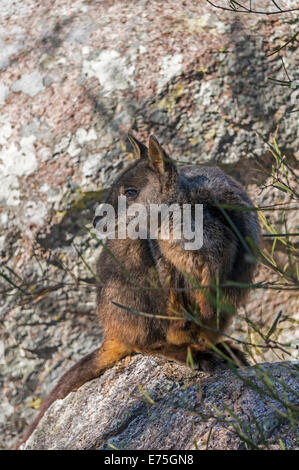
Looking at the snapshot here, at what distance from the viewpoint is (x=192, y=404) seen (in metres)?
3.47

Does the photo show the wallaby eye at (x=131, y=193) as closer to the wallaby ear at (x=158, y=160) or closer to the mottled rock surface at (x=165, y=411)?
the wallaby ear at (x=158, y=160)

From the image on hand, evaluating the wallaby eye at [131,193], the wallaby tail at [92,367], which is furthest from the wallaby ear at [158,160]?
the wallaby tail at [92,367]

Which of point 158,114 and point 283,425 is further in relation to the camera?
point 158,114

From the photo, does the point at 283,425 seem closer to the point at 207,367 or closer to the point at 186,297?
the point at 207,367

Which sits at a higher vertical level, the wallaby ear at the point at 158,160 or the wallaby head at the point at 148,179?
the wallaby ear at the point at 158,160

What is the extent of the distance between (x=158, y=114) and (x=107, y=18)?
3.68 feet

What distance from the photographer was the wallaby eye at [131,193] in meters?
4.17

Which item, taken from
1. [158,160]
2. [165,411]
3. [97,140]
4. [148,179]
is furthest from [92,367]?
[97,140]

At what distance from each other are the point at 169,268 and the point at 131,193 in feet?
2.09

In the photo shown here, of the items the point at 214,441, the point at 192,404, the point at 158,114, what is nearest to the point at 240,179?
the point at 158,114

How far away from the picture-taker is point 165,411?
3.49m

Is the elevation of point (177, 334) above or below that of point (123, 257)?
below

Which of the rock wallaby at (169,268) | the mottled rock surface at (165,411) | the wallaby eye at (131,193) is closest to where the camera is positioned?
the mottled rock surface at (165,411)

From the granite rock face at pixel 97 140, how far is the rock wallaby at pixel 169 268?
1.13m
